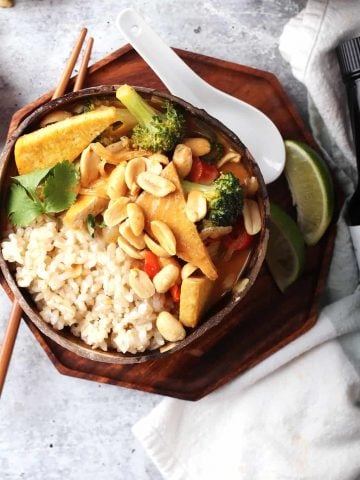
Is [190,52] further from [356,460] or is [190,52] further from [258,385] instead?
[356,460]

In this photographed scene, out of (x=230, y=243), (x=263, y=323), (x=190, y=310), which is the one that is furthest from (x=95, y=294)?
(x=263, y=323)

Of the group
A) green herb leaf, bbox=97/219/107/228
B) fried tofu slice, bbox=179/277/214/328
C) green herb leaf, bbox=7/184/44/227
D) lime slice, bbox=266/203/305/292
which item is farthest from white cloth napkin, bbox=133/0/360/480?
green herb leaf, bbox=7/184/44/227

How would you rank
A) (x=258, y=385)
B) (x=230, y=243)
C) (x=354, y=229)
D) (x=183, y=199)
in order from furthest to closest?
(x=258, y=385) < (x=354, y=229) < (x=230, y=243) < (x=183, y=199)

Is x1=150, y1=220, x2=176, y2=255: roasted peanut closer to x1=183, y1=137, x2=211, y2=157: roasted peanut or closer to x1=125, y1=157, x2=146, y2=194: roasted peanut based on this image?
x1=125, y1=157, x2=146, y2=194: roasted peanut

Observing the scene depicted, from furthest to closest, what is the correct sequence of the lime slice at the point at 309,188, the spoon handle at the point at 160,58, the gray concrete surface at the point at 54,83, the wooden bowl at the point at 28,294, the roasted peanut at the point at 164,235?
the gray concrete surface at the point at 54,83
the lime slice at the point at 309,188
the spoon handle at the point at 160,58
the wooden bowl at the point at 28,294
the roasted peanut at the point at 164,235

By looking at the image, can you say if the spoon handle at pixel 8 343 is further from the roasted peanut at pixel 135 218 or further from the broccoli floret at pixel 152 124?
the broccoli floret at pixel 152 124

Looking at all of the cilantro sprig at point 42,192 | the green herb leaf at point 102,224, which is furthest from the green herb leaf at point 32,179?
the green herb leaf at point 102,224

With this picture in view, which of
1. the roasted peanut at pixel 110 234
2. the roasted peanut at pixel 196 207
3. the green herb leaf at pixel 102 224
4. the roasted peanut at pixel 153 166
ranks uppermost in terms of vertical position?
the roasted peanut at pixel 153 166
